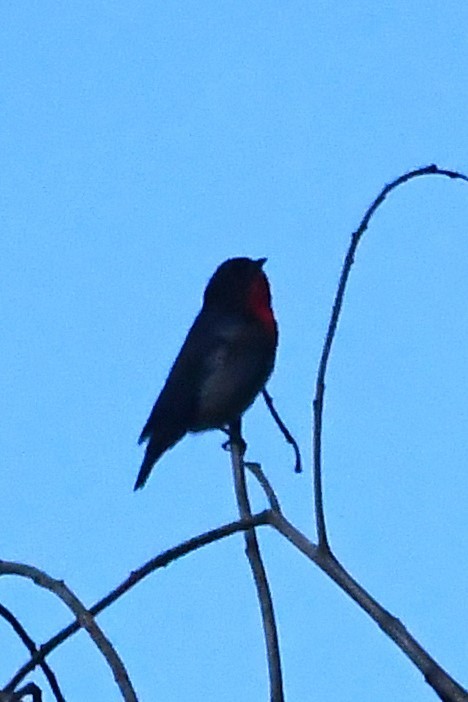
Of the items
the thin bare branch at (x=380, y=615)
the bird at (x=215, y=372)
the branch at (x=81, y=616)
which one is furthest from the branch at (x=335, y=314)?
the bird at (x=215, y=372)

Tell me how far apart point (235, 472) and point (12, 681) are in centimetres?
87

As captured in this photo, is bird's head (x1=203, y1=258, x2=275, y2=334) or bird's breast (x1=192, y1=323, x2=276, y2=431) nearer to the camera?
bird's breast (x1=192, y1=323, x2=276, y2=431)

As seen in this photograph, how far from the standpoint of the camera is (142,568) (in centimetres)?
201

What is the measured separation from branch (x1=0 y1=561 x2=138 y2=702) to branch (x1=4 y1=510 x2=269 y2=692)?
2cm

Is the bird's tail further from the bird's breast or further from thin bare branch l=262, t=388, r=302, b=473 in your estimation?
thin bare branch l=262, t=388, r=302, b=473

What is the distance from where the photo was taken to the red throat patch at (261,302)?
26.4 ft

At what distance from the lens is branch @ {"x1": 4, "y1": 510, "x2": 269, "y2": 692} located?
6.46ft

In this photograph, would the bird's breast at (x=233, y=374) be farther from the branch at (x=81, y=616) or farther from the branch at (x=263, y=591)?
the branch at (x=81, y=616)

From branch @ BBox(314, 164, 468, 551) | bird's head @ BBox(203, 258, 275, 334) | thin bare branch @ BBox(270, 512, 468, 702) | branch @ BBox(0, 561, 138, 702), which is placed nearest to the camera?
thin bare branch @ BBox(270, 512, 468, 702)

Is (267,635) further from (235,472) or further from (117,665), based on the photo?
(235,472)

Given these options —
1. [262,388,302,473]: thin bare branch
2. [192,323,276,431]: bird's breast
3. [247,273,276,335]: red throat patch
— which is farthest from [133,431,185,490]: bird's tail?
[262,388,302,473]: thin bare branch

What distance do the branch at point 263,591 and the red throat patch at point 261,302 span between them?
5241 mm

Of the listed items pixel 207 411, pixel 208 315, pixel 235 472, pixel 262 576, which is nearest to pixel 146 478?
pixel 207 411

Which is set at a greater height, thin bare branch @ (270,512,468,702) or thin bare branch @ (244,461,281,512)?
thin bare branch @ (244,461,281,512)
